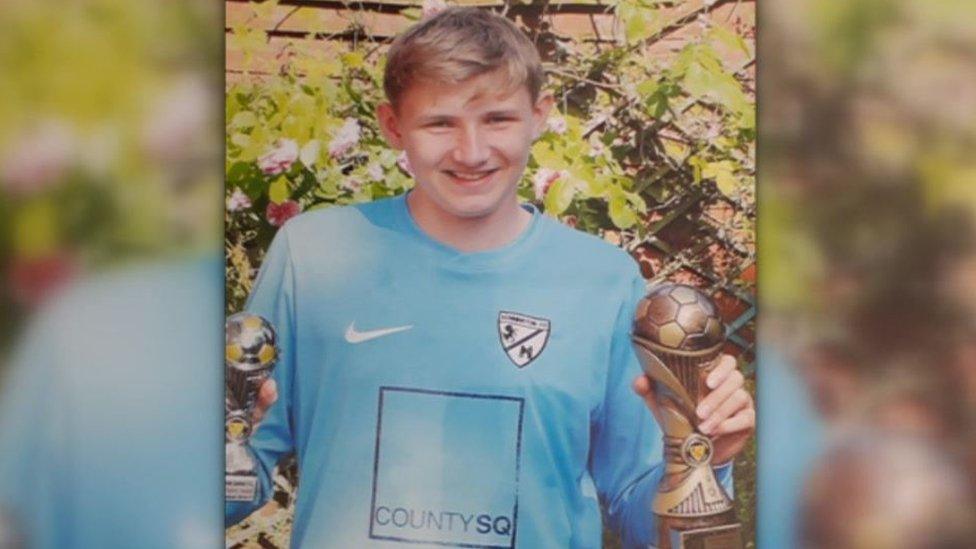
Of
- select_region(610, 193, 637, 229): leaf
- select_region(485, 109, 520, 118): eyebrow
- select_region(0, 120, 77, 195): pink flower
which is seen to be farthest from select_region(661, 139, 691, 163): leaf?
select_region(0, 120, 77, 195): pink flower

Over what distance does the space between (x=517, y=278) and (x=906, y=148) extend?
100 cm

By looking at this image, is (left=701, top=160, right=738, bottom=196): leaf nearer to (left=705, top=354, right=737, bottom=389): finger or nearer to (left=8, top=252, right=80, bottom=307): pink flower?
(left=705, top=354, right=737, bottom=389): finger

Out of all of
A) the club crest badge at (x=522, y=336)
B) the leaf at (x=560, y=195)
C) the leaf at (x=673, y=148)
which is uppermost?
the leaf at (x=673, y=148)

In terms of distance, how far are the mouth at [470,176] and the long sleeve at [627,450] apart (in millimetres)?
445

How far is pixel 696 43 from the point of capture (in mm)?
2973

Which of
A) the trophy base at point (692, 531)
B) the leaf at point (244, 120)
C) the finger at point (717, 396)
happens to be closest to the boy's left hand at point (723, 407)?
the finger at point (717, 396)

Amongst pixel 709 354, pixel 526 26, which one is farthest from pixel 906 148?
pixel 526 26

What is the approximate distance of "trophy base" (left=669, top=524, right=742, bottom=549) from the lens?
2.94 m

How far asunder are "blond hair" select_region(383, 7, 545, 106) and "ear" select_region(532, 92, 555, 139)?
0.02 meters

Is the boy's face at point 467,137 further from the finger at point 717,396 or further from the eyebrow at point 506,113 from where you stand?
the finger at point 717,396

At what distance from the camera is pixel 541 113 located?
298cm

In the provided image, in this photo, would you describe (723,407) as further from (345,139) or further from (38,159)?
(38,159)

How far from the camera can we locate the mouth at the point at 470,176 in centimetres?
296

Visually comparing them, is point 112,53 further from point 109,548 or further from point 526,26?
point 109,548
